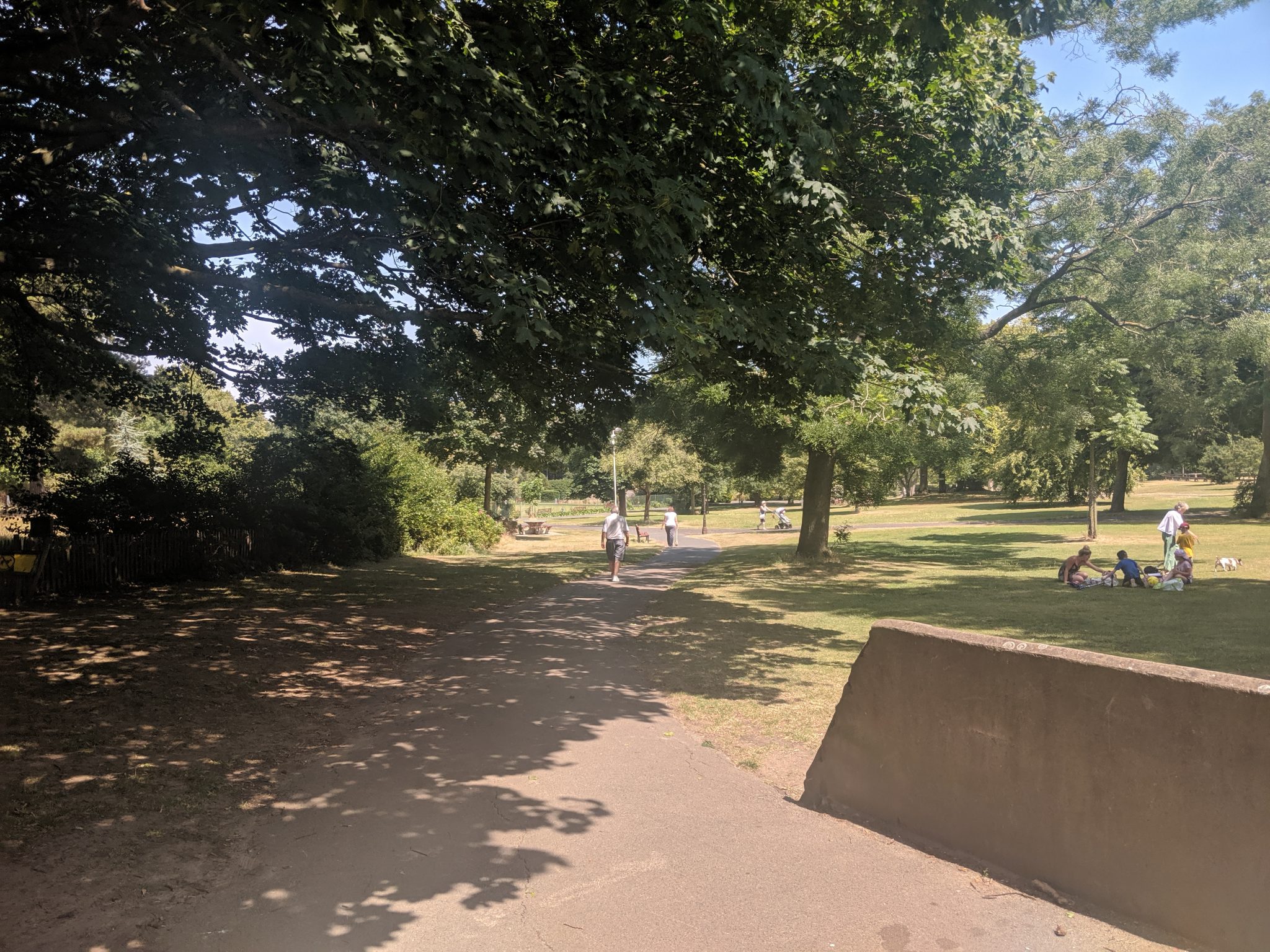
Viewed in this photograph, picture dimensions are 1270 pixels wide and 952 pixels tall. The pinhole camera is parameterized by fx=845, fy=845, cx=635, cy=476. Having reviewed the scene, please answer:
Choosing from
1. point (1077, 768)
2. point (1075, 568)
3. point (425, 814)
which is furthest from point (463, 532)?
point (1077, 768)

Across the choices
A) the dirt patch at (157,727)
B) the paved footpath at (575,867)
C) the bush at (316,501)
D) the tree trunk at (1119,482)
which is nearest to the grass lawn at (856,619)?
the paved footpath at (575,867)

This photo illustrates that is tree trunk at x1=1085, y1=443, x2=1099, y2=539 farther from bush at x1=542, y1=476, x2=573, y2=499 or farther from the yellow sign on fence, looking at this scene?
bush at x1=542, y1=476, x2=573, y2=499

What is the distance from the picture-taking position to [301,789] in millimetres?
5230

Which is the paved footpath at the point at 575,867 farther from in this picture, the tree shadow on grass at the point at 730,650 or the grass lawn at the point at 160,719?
the tree shadow on grass at the point at 730,650

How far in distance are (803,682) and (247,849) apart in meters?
5.54

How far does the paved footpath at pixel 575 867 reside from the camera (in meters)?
3.44

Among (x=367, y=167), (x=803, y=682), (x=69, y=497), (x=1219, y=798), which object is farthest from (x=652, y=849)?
(x=69, y=497)

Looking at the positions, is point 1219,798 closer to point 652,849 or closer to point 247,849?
point 652,849

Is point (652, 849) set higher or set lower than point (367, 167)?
lower

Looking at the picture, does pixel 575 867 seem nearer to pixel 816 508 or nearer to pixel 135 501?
pixel 135 501

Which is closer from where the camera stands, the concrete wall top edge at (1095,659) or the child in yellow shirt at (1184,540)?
the concrete wall top edge at (1095,659)

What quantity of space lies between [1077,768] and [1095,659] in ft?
1.55

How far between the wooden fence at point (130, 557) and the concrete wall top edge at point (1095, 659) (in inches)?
517

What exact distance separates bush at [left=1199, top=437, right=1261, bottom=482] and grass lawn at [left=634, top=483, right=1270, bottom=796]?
2717 centimetres
